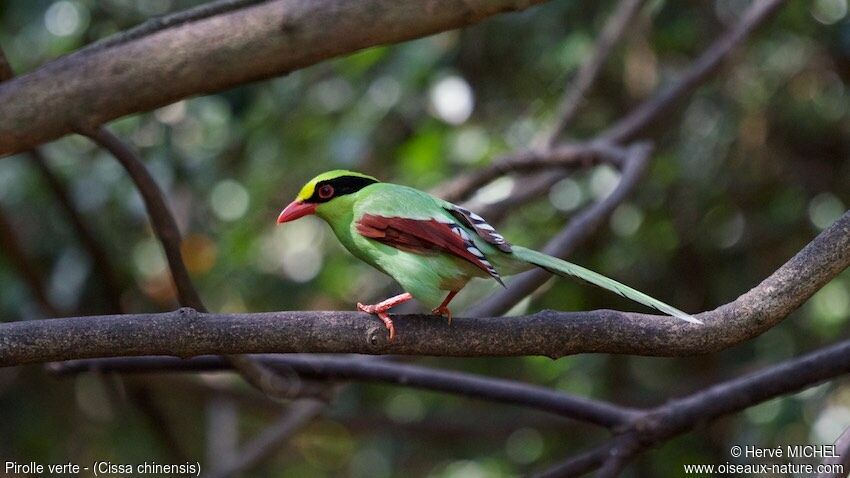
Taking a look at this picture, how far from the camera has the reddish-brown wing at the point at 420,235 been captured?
2.21 metres

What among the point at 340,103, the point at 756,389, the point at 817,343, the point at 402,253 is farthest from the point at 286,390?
the point at 817,343

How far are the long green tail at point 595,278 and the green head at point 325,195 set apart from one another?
46 centimetres

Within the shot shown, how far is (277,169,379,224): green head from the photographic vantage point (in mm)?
2447

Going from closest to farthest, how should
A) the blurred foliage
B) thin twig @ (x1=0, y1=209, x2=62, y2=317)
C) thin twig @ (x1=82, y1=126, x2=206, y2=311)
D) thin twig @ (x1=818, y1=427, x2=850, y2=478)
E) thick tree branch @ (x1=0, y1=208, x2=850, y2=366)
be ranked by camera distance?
thick tree branch @ (x1=0, y1=208, x2=850, y2=366) < thin twig @ (x1=818, y1=427, x2=850, y2=478) < thin twig @ (x1=82, y1=126, x2=206, y2=311) < thin twig @ (x1=0, y1=209, x2=62, y2=317) < the blurred foliage

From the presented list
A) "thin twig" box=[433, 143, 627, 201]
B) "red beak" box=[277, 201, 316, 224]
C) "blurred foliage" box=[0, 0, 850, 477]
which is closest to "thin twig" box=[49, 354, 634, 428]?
"red beak" box=[277, 201, 316, 224]

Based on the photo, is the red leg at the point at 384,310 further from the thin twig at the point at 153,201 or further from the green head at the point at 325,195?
the thin twig at the point at 153,201

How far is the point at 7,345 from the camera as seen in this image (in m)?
1.86

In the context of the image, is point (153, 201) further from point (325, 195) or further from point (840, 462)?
point (840, 462)

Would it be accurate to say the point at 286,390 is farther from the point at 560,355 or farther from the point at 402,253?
the point at 560,355

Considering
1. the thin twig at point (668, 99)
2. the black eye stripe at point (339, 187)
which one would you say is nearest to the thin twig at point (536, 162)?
the thin twig at point (668, 99)

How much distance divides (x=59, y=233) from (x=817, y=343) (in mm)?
3668

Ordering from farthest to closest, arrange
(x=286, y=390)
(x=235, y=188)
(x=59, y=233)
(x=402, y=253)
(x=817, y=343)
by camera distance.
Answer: (x=235, y=188) < (x=59, y=233) < (x=817, y=343) < (x=286, y=390) < (x=402, y=253)

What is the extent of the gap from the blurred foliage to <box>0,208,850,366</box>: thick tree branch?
2.40 meters

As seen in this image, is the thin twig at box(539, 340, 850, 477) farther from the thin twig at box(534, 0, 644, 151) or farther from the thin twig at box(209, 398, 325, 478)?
the thin twig at box(534, 0, 644, 151)
